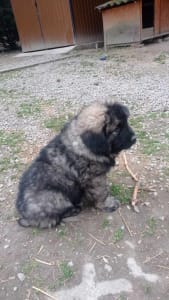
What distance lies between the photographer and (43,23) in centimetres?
1277

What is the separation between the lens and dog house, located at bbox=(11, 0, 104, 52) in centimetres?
1205

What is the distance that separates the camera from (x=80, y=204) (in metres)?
3.28

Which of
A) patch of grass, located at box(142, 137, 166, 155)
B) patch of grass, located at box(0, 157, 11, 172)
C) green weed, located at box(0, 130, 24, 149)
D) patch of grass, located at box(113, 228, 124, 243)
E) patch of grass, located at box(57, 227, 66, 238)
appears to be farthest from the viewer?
green weed, located at box(0, 130, 24, 149)

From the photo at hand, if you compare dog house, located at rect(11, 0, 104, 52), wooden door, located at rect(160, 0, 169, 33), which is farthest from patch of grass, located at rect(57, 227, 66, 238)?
dog house, located at rect(11, 0, 104, 52)

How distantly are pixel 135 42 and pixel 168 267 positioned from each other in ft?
29.9

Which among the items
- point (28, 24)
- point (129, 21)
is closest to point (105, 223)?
point (129, 21)

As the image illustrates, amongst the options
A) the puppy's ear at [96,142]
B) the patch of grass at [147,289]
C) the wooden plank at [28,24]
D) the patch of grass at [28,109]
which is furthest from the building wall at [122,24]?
the patch of grass at [147,289]

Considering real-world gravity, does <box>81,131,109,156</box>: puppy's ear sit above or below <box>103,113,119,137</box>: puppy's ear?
below

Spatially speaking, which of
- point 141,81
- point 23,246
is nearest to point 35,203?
point 23,246

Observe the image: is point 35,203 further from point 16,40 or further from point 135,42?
point 16,40

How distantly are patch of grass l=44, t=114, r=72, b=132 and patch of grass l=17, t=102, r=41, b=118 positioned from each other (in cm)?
64

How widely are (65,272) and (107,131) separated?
137 centimetres

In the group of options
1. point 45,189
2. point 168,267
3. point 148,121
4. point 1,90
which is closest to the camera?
point 168,267

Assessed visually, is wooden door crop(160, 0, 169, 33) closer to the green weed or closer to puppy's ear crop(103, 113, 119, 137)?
the green weed
